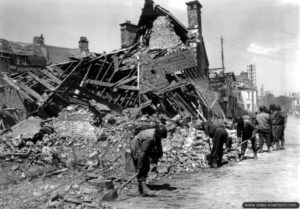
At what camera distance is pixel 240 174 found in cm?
739

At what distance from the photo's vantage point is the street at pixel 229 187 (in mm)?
5281

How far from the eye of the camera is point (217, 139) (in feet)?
27.3

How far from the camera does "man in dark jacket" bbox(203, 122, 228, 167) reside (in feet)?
27.4

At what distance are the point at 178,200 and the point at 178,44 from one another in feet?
40.7

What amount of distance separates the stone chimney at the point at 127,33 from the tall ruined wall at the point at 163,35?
2.41 meters

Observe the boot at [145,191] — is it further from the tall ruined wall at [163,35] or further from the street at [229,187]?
the tall ruined wall at [163,35]

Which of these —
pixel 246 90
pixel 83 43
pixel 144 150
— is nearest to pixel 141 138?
pixel 144 150

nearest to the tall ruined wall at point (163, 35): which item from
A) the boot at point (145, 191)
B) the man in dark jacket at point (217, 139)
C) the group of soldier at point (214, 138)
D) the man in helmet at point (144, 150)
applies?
the group of soldier at point (214, 138)

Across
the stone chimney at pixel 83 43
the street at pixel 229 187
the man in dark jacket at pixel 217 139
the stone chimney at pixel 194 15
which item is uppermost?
the stone chimney at pixel 83 43

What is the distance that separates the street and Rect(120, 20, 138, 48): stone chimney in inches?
512

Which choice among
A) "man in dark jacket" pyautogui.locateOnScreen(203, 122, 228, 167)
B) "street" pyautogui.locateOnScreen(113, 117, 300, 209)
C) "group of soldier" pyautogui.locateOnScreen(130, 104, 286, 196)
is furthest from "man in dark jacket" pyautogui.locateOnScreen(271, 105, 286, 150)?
"man in dark jacket" pyautogui.locateOnScreen(203, 122, 228, 167)

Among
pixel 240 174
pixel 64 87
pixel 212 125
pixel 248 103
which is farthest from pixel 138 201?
pixel 248 103

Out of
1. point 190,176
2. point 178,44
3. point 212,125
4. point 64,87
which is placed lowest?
point 190,176

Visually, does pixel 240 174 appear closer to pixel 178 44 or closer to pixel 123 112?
pixel 123 112
